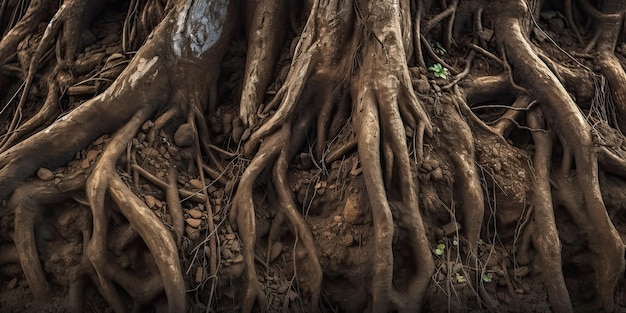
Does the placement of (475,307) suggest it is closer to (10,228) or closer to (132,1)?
(10,228)

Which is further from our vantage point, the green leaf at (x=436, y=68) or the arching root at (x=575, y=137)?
the green leaf at (x=436, y=68)

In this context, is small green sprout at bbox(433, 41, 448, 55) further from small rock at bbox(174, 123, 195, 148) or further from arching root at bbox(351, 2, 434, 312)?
small rock at bbox(174, 123, 195, 148)

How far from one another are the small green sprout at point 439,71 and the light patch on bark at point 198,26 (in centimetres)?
192

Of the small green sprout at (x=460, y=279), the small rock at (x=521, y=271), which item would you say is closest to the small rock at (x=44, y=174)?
the small green sprout at (x=460, y=279)

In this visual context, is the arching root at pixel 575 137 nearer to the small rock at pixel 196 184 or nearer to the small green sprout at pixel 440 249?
the small green sprout at pixel 440 249

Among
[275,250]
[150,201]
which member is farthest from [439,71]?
[150,201]

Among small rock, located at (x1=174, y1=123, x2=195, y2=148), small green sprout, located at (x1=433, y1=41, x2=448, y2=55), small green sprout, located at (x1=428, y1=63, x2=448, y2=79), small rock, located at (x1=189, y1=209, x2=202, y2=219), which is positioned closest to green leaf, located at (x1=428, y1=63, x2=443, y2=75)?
small green sprout, located at (x1=428, y1=63, x2=448, y2=79)

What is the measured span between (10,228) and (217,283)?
1534 millimetres

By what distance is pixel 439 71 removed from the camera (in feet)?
12.1

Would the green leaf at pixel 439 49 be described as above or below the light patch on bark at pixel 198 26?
below

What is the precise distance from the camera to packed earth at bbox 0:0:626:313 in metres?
2.96

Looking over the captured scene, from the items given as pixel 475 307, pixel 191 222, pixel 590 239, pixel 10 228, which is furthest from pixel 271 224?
pixel 590 239

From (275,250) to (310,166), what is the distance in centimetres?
75

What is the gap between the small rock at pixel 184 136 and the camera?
11.3ft
